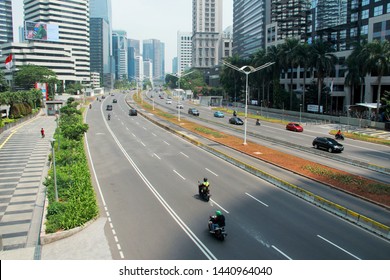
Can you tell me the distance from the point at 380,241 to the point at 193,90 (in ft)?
566

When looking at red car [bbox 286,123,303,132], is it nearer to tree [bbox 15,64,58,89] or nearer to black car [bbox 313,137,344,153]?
black car [bbox 313,137,344,153]

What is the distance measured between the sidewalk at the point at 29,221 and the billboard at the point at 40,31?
514 feet

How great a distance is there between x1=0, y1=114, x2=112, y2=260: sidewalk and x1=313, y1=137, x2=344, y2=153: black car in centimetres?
3077

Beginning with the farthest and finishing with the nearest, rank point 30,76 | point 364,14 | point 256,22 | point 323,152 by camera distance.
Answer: point 256,22
point 30,76
point 364,14
point 323,152

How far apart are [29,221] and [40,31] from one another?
600 feet

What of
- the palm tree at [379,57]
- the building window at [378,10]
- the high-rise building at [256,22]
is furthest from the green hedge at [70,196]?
the high-rise building at [256,22]

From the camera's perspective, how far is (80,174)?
2742cm

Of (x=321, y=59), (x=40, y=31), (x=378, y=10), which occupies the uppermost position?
(x=40, y=31)

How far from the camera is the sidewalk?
59.1ft

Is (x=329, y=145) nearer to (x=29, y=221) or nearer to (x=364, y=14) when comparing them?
(x=29, y=221)

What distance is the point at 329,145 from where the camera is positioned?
145 ft

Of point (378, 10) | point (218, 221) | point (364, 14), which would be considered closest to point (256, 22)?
point (364, 14)
